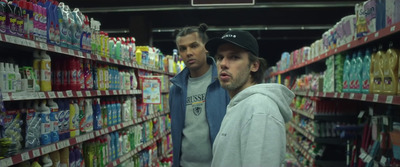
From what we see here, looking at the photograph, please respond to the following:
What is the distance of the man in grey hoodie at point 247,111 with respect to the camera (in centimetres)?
149

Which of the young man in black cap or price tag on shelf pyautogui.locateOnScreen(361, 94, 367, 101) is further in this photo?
price tag on shelf pyautogui.locateOnScreen(361, 94, 367, 101)

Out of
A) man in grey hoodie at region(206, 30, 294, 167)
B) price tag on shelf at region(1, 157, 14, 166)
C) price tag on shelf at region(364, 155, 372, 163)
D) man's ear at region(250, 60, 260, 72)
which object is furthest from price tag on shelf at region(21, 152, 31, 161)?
price tag on shelf at region(364, 155, 372, 163)

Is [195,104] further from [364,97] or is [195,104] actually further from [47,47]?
[364,97]

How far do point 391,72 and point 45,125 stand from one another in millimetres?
2729

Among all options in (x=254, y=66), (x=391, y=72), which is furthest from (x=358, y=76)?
(x=254, y=66)

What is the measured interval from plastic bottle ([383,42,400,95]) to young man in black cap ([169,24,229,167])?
1256 millimetres

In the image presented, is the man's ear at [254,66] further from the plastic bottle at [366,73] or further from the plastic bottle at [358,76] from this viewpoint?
the plastic bottle at [358,76]

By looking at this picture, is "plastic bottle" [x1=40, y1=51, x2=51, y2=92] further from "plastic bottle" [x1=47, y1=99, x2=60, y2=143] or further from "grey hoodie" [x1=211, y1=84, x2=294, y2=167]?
"grey hoodie" [x1=211, y1=84, x2=294, y2=167]

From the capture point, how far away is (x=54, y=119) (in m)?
2.84

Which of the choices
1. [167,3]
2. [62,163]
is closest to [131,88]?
[62,163]

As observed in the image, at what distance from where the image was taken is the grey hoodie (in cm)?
148

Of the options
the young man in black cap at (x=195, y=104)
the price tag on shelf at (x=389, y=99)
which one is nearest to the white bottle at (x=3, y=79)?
the young man in black cap at (x=195, y=104)

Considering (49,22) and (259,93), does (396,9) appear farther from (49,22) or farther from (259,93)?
(49,22)

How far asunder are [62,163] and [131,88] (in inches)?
80.9
